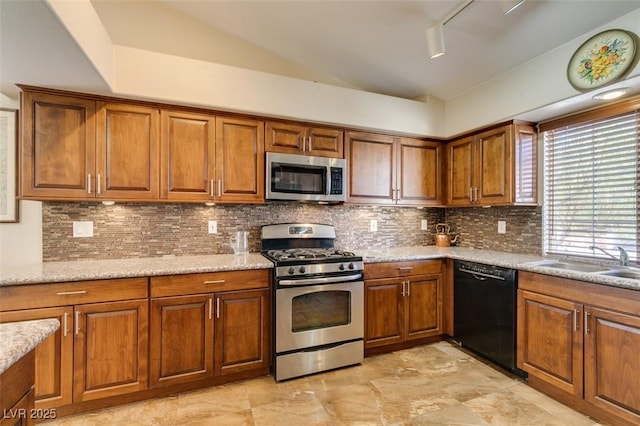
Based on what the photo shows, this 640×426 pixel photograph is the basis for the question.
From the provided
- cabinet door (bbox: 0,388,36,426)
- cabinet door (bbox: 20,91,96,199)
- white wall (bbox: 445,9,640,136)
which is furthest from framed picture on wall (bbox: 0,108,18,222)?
white wall (bbox: 445,9,640,136)

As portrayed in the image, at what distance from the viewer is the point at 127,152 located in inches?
90.2

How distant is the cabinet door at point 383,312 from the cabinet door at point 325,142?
4.06ft

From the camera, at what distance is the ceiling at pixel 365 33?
215cm

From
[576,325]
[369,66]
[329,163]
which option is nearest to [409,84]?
[369,66]

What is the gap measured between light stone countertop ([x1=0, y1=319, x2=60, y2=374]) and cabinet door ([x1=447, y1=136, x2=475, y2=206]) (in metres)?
3.25

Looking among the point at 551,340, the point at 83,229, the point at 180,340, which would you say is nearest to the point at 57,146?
the point at 83,229

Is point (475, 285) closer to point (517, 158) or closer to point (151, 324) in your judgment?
point (517, 158)

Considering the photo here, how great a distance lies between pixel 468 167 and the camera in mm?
3158

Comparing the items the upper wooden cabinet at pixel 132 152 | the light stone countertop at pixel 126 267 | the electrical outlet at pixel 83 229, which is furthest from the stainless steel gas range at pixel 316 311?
the electrical outlet at pixel 83 229

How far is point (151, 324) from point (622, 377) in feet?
9.56

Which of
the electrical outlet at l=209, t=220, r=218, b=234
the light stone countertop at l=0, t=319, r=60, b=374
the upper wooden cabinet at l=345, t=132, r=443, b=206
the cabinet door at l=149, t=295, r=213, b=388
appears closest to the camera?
the light stone countertop at l=0, t=319, r=60, b=374

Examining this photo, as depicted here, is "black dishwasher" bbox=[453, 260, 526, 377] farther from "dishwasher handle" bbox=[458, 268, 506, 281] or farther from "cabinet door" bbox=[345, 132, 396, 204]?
"cabinet door" bbox=[345, 132, 396, 204]

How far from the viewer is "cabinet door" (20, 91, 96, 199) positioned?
206cm

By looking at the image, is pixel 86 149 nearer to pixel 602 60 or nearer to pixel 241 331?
pixel 241 331
